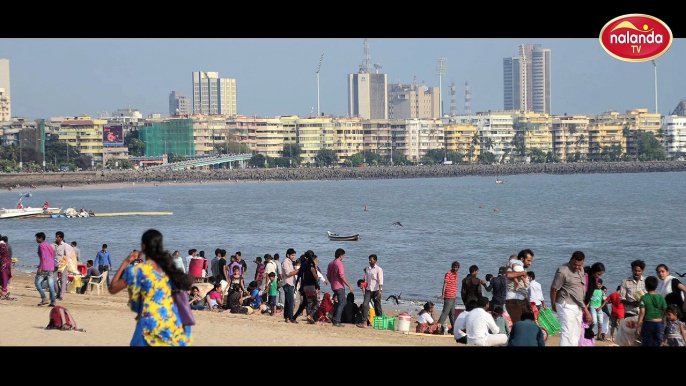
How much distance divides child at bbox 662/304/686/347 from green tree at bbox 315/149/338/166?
493ft

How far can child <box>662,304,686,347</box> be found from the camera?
9.14m

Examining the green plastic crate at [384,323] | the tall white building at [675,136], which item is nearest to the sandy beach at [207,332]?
the green plastic crate at [384,323]

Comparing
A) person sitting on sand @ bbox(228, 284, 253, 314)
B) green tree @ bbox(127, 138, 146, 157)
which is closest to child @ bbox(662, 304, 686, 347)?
person sitting on sand @ bbox(228, 284, 253, 314)

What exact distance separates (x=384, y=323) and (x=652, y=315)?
5.27 m

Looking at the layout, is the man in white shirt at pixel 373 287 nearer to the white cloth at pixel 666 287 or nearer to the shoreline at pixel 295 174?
the white cloth at pixel 666 287

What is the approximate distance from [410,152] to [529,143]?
75.6 feet

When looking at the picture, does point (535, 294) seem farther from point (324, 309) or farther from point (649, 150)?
point (649, 150)

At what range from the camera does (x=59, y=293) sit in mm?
14297

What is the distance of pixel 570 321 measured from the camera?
884 centimetres

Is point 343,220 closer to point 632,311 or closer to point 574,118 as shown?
point 632,311

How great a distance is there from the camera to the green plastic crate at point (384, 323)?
13.3 metres

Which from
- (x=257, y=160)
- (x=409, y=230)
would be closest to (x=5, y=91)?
(x=257, y=160)

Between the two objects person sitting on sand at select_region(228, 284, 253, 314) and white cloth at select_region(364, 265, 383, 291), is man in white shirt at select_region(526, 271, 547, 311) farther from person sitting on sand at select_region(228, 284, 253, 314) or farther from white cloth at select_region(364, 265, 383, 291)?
person sitting on sand at select_region(228, 284, 253, 314)
